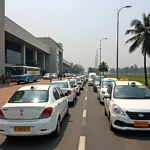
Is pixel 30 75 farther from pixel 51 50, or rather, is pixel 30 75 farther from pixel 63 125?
pixel 51 50

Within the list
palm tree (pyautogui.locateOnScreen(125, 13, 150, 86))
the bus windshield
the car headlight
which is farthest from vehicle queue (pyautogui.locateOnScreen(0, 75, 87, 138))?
the bus windshield

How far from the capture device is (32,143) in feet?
20.3

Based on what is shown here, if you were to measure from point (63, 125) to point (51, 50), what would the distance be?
3910 inches

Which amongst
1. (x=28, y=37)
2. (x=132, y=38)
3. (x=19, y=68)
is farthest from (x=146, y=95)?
(x=28, y=37)

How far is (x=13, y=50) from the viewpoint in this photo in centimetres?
7175

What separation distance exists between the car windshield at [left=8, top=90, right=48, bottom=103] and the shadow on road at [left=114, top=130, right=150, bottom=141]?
2.49 metres

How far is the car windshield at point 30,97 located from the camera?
6840 millimetres

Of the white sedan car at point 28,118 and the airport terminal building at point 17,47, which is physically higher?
the airport terminal building at point 17,47

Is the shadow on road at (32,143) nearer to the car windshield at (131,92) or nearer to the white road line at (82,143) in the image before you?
the white road line at (82,143)

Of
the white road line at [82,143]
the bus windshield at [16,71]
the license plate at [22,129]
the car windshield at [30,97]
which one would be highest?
the bus windshield at [16,71]

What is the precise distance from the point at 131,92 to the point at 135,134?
73.1 inches

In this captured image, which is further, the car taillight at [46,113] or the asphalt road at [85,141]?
the car taillight at [46,113]

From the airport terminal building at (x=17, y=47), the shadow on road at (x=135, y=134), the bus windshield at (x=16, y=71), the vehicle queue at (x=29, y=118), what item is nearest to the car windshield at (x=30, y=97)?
the vehicle queue at (x=29, y=118)

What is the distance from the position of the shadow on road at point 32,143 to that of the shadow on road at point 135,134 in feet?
5.87
